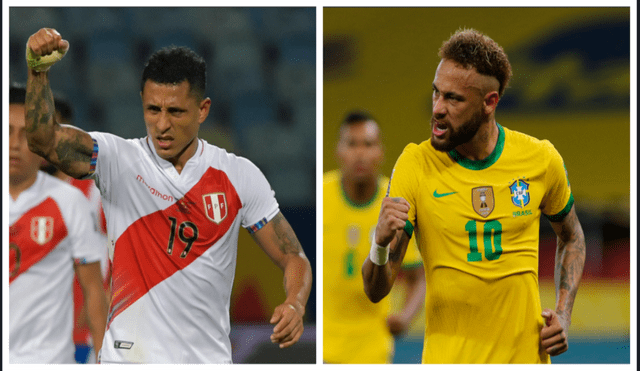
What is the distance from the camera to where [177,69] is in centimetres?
308

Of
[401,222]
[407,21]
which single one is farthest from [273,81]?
[401,222]

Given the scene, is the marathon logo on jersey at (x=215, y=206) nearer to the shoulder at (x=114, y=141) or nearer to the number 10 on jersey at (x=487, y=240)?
the shoulder at (x=114, y=141)

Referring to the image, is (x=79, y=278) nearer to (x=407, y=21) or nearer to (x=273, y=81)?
(x=273, y=81)

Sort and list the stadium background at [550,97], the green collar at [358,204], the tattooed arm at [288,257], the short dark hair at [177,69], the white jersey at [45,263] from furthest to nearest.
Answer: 1. the green collar at [358,204]
2. the stadium background at [550,97]
3. the white jersey at [45,263]
4. the short dark hair at [177,69]
5. the tattooed arm at [288,257]

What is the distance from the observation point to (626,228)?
5.86 meters

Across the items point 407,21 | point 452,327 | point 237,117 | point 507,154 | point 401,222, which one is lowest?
point 452,327

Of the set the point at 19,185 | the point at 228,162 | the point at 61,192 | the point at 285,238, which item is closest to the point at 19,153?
the point at 19,185

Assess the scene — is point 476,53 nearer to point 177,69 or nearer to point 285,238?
point 285,238

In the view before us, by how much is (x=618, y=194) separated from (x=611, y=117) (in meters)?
0.76

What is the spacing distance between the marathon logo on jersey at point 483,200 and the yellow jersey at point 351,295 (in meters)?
1.10

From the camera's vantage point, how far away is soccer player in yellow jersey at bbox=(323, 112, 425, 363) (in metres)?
3.80

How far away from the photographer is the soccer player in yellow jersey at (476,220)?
2.67 metres

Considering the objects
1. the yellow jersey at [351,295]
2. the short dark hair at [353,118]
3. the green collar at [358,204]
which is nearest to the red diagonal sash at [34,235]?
the yellow jersey at [351,295]

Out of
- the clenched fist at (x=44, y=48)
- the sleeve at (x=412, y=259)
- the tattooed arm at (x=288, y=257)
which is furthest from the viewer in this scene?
the sleeve at (x=412, y=259)
